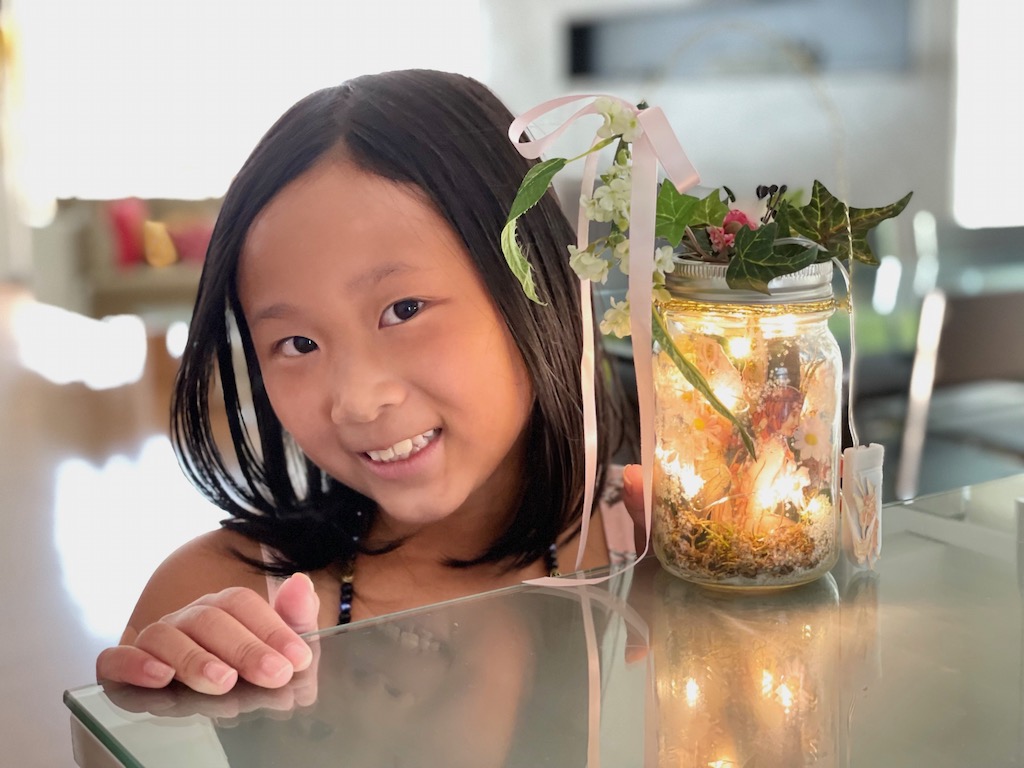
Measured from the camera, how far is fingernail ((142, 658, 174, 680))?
48 centimetres

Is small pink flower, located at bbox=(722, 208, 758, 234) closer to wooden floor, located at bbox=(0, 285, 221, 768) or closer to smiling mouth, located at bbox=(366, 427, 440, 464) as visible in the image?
smiling mouth, located at bbox=(366, 427, 440, 464)

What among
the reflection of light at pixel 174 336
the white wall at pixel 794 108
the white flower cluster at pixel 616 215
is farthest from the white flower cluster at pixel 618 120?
the white wall at pixel 794 108

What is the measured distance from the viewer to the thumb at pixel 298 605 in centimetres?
56

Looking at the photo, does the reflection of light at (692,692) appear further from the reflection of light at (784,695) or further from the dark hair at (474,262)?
the dark hair at (474,262)

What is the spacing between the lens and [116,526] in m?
1.91

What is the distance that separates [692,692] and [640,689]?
22 millimetres

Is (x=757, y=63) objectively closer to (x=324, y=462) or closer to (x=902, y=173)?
(x=902, y=173)

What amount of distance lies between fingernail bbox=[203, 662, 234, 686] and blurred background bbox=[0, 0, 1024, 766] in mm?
466

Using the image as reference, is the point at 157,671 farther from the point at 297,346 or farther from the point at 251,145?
the point at 251,145

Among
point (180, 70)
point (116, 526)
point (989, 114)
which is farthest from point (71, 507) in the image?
point (989, 114)

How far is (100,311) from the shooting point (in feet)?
9.75

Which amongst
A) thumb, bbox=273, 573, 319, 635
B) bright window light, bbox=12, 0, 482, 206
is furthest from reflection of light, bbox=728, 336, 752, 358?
bright window light, bbox=12, 0, 482, 206

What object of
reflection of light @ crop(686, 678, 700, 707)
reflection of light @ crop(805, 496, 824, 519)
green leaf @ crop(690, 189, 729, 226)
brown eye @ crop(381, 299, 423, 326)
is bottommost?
reflection of light @ crop(686, 678, 700, 707)

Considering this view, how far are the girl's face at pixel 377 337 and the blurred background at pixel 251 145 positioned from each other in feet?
0.44
